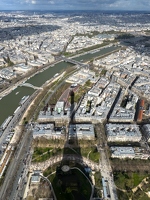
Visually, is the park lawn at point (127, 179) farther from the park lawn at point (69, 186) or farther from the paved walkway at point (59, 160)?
the park lawn at point (69, 186)

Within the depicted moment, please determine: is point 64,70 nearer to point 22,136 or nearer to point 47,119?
point 47,119

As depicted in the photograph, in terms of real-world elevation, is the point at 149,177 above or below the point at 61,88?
below

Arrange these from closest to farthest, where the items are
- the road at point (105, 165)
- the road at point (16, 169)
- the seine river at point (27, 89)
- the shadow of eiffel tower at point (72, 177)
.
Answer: the shadow of eiffel tower at point (72, 177)
the road at point (16, 169)
the road at point (105, 165)
the seine river at point (27, 89)

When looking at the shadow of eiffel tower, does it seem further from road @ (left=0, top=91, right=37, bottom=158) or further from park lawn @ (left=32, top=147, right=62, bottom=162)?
road @ (left=0, top=91, right=37, bottom=158)

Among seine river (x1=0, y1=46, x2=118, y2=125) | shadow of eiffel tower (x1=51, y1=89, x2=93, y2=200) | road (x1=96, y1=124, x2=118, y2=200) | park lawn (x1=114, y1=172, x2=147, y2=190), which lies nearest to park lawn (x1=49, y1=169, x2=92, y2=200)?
shadow of eiffel tower (x1=51, y1=89, x2=93, y2=200)

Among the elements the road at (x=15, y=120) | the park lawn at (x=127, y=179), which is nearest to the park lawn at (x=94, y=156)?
the park lawn at (x=127, y=179)

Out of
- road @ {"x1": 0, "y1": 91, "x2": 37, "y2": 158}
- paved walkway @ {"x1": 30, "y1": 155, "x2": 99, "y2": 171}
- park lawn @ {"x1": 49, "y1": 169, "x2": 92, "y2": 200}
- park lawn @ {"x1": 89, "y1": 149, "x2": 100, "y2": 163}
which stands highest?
road @ {"x1": 0, "y1": 91, "x2": 37, "y2": 158}

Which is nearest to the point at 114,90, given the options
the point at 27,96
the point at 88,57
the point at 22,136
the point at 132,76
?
the point at 132,76

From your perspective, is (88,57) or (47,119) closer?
(47,119)

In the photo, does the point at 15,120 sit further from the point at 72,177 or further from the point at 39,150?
the point at 72,177
